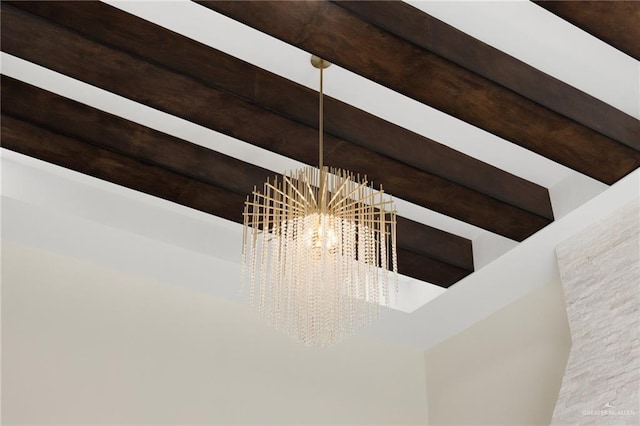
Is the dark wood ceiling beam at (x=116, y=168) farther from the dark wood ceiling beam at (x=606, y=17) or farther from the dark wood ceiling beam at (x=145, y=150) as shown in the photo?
the dark wood ceiling beam at (x=606, y=17)

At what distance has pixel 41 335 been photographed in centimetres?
484

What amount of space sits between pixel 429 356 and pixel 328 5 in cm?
342

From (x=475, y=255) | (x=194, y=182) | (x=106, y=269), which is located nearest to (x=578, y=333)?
(x=475, y=255)

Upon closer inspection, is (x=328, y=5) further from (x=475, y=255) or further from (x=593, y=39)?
(x=475, y=255)

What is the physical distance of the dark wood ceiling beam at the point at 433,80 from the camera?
3436 mm

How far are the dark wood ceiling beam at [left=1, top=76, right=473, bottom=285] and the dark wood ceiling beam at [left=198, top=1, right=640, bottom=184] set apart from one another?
122 cm

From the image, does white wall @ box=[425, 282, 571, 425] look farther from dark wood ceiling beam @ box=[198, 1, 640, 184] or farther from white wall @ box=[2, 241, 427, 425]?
dark wood ceiling beam @ box=[198, 1, 640, 184]

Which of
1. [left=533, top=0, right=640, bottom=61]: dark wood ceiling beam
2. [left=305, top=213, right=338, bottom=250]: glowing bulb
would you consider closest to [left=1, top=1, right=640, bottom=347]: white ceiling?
[left=533, top=0, right=640, bottom=61]: dark wood ceiling beam

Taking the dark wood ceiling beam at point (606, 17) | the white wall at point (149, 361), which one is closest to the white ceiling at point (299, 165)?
the white wall at point (149, 361)

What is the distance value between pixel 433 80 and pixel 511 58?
43 cm

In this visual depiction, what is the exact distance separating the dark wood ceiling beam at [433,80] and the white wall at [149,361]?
2.32m

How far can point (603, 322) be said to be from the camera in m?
4.49

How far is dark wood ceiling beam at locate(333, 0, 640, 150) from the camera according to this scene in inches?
135

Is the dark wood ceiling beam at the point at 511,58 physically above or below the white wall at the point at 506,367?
above
